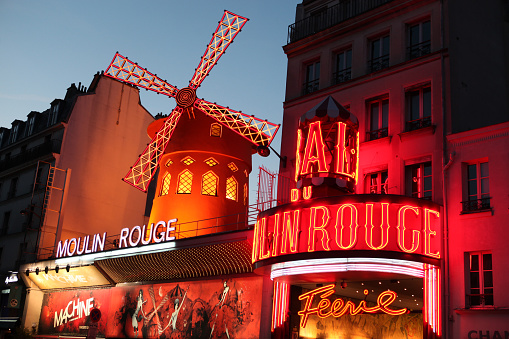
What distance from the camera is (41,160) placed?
2367cm

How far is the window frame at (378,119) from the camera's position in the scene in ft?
42.0

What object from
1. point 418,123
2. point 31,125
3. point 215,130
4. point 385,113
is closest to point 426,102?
point 418,123

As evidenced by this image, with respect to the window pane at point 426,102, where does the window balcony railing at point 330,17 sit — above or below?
above

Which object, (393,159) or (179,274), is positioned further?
(179,274)

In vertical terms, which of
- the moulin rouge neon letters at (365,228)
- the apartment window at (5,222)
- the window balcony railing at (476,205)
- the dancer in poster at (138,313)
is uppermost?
the apartment window at (5,222)

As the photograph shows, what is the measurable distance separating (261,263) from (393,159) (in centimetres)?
342

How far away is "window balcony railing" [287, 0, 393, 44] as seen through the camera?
46.4ft

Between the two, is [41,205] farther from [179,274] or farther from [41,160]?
[179,274]

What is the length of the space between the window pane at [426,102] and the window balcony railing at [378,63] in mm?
1299

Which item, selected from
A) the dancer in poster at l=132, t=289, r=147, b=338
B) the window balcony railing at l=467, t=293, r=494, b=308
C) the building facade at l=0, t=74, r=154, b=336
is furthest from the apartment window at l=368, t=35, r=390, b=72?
the building facade at l=0, t=74, r=154, b=336

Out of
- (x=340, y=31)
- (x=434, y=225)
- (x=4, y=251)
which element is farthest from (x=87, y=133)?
(x=434, y=225)

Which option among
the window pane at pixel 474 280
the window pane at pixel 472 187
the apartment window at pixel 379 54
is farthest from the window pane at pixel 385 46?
the window pane at pixel 474 280

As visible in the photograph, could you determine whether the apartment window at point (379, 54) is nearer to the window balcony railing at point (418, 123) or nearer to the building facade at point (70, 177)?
the window balcony railing at point (418, 123)

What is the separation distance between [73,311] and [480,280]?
14300mm
